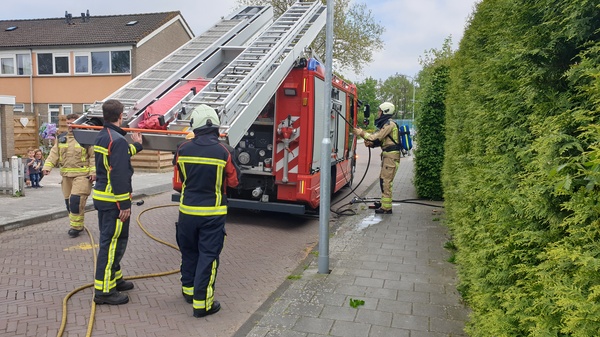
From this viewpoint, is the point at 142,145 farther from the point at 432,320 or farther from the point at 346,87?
the point at 346,87

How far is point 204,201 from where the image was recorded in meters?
4.19

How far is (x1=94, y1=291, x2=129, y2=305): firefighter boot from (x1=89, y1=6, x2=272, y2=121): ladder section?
2.38 m

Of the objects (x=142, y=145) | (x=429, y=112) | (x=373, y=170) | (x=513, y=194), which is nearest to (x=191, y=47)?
(x=142, y=145)

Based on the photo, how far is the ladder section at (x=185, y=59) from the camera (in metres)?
6.27

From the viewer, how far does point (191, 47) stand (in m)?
7.80

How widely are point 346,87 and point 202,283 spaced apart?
7.08 metres

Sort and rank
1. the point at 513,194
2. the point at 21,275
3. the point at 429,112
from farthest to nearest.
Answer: the point at 429,112 < the point at 21,275 < the point at 513,194

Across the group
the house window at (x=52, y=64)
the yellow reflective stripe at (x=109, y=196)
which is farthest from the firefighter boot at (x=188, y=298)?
the house window at (x=52, y=64)

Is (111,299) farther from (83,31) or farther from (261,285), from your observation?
(83,31)

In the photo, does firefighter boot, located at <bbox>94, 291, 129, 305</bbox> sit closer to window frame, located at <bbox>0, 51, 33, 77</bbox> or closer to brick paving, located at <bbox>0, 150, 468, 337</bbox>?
brick paving, located at <bbox>0, 150, 468, 337</bbox>

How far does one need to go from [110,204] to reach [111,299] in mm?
928

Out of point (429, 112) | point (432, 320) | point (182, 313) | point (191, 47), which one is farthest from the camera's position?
point (429, 112)

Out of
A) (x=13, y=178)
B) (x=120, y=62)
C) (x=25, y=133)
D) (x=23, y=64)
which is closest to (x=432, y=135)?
(x=13, y=178)

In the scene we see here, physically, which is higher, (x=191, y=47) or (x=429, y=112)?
(x=191, y=47)
